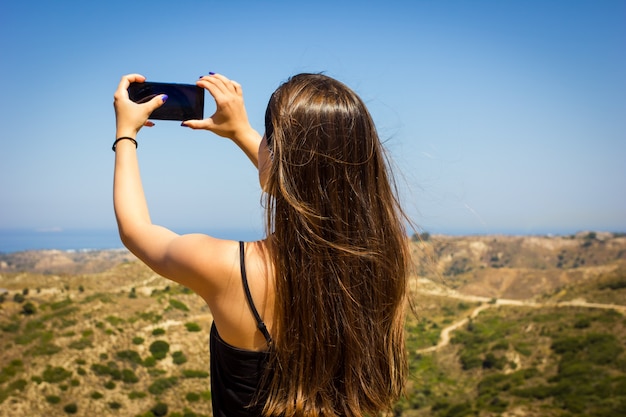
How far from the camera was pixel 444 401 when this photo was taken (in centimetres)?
2905

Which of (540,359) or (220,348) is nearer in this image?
(220,348)

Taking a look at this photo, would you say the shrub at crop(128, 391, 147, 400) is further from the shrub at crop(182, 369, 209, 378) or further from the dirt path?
the dirt path

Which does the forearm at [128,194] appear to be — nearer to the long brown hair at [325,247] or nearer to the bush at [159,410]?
the long brown hair at [325,247]

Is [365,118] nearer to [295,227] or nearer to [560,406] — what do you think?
[295,227]

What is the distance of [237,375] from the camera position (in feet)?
4.93

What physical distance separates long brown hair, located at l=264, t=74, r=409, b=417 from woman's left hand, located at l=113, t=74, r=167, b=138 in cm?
37

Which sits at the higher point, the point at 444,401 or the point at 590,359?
the point at 590,359

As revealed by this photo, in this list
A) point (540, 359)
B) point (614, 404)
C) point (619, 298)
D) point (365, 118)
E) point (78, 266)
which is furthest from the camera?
point (78, 266)

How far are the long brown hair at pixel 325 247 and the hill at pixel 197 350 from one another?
1480 centimetres

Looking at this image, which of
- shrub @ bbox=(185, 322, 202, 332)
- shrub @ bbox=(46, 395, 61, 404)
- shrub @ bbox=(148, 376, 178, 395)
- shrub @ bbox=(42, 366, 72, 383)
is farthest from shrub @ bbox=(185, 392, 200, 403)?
shrub @ bbox=(185, 322, 202, 332)

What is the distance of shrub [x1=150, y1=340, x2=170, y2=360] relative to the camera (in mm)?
29062

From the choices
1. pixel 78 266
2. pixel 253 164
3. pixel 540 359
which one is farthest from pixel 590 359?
pixel 78 266

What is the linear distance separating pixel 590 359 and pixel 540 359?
11.2 feet

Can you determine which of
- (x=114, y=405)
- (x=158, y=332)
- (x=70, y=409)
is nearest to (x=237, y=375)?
(x=70, y=409)
